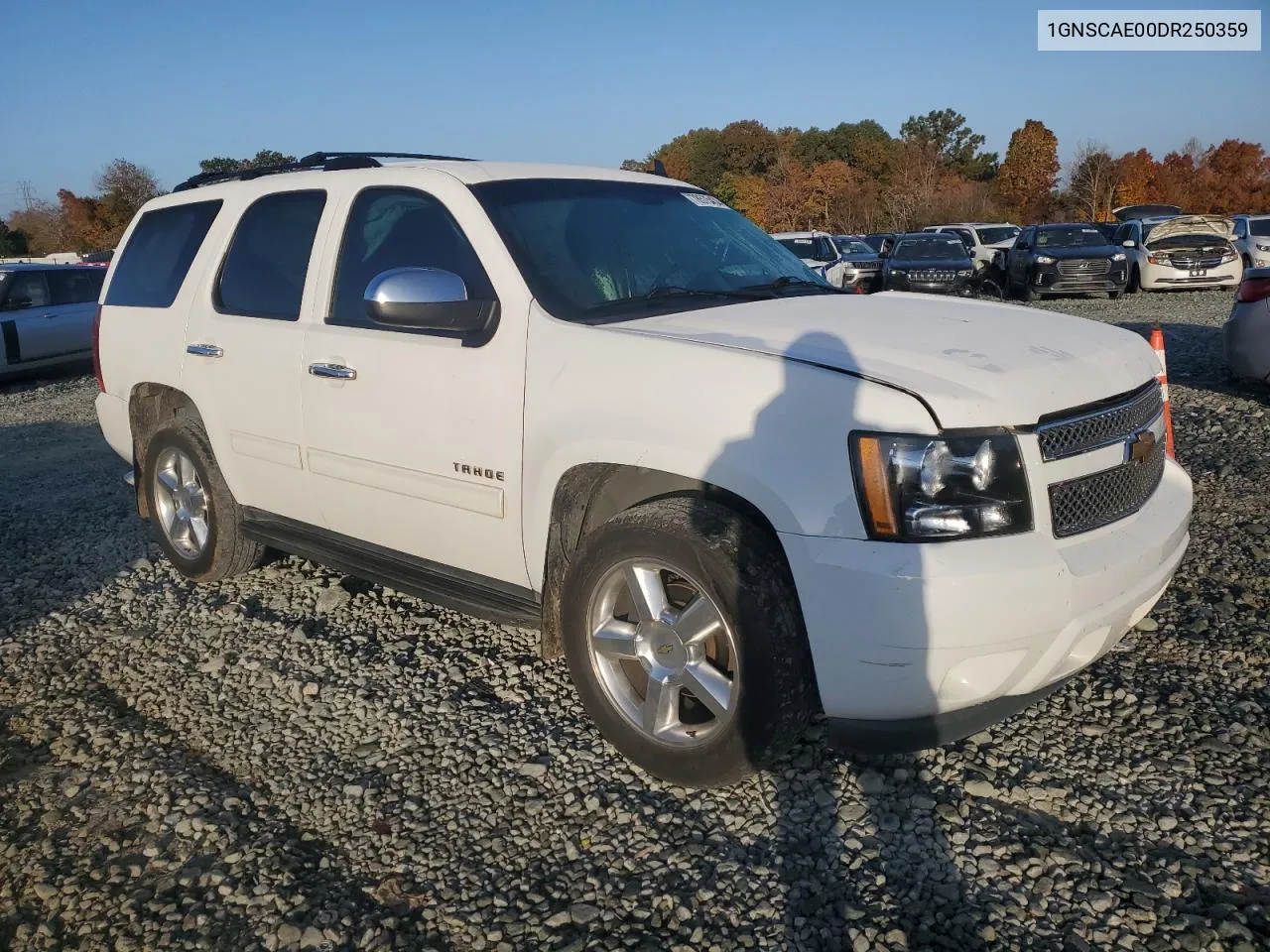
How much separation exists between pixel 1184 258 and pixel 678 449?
61.9 ft

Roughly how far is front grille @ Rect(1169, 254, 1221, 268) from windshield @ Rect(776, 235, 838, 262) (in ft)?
20.0

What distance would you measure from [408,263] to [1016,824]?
2.82 meters

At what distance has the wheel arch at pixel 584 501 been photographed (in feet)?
10.5

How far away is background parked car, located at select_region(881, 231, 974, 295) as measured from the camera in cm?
1873

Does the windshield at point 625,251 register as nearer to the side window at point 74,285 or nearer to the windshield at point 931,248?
the side window at point 74,285

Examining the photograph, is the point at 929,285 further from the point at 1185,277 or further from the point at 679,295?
the point at 679,295

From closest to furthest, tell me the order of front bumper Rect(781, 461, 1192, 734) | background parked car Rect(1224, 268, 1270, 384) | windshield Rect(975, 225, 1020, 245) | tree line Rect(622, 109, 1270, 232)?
front bumper Rect(781, 461, 1192, 734) → background parked car Rect(1224, 268, 1270, 384) → windshield Rect(975, 225, 1020, 245) → tree line Rect(622, 109, 1270, 232)

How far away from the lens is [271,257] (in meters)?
4.48

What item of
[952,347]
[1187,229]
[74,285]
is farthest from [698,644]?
[1187,229]

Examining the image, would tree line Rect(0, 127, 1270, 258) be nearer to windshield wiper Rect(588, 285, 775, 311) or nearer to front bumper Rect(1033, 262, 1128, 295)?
front bumper Rect(1033, 262, 1128, 295)

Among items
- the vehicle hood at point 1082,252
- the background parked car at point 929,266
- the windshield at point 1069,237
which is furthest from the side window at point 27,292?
the windshield at point 1069,237

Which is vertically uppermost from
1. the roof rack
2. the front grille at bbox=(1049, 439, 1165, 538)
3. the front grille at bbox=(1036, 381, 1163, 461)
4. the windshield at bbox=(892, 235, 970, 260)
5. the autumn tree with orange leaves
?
the autumn tree with orange leaves

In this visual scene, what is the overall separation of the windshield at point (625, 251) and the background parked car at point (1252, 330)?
4914 mm

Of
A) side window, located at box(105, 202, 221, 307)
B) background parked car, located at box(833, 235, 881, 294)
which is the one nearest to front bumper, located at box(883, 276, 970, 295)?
background parked car, located at box(833, 235, 881, 294)
